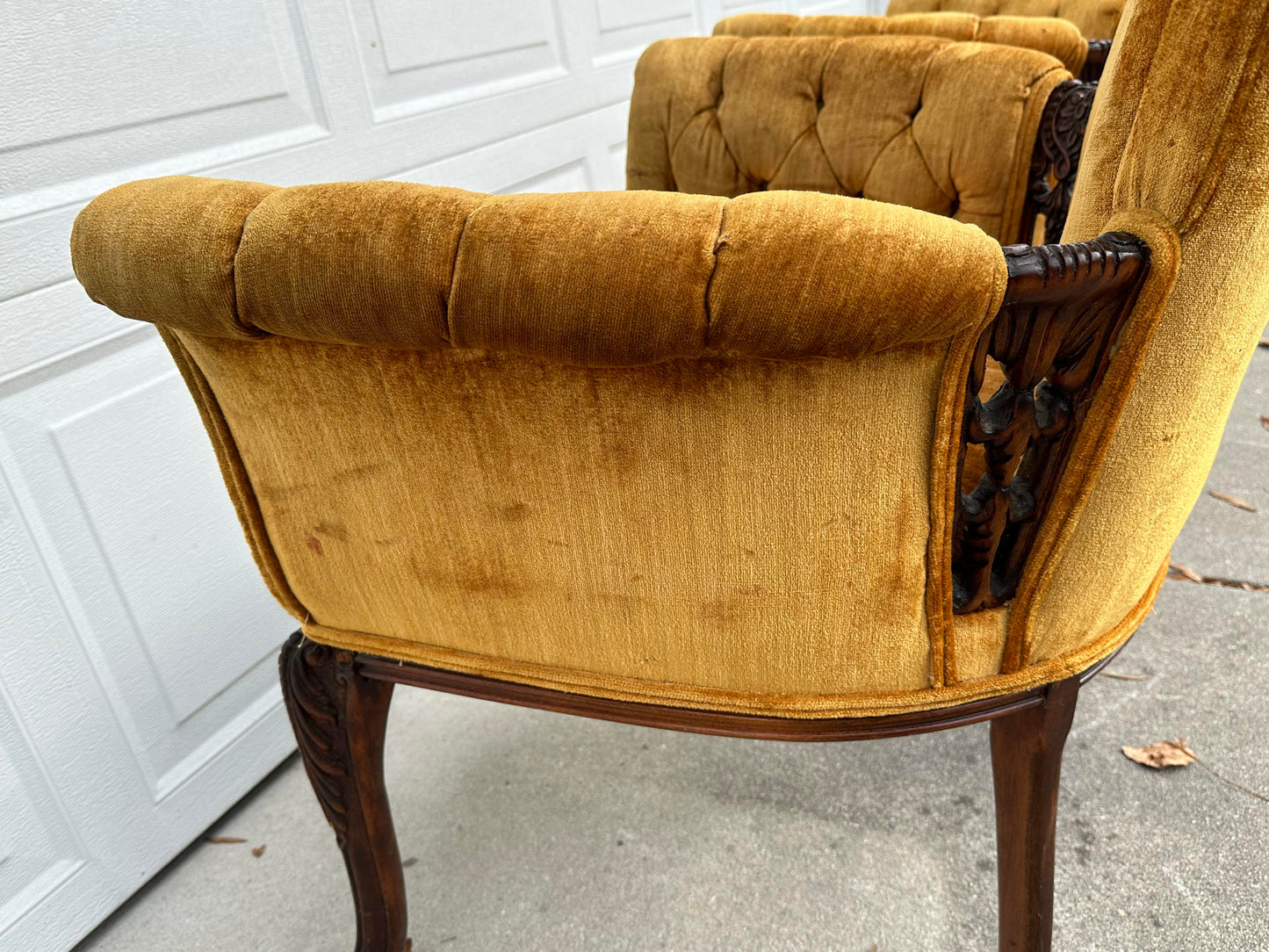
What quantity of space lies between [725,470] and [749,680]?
0.21 meters

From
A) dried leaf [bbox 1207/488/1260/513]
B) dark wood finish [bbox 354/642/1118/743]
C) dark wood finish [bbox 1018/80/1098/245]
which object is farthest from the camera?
dried leaf [bbox 1207/488/1260/513]

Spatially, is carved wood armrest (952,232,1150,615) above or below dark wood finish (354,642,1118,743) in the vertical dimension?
above

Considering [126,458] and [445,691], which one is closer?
[445,691]

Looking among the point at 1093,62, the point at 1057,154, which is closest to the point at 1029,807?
the point at 1057,154

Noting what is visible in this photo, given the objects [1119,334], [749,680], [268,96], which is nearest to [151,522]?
[268,96]

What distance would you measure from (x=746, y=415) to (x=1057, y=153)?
2.99 ft

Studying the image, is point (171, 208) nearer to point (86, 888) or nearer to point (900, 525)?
point (900, 525)

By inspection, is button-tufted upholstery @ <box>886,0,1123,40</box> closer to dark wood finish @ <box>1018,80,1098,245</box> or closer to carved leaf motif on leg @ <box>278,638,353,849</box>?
dark wood finish @ <box>1018,80,1098,245</box>

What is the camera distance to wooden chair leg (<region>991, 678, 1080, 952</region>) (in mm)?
804

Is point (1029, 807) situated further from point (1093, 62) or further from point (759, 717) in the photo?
point (1093, 62)

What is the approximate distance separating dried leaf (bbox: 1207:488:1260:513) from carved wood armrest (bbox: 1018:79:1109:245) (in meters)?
0.86

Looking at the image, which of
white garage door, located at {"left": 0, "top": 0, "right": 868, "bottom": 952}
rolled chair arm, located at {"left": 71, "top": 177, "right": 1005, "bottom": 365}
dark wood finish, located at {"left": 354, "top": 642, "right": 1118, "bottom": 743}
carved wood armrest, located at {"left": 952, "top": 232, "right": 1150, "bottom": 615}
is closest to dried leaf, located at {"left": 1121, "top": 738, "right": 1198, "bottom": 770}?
dark wood finish, located at {"left": 354, "top": 642, "right": 1118, "bottom": 743}

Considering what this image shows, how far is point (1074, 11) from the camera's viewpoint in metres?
1.80

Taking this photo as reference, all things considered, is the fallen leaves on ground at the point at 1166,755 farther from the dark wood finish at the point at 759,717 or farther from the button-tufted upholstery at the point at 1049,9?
the button-tufted upholstery at the point at 1049,9
